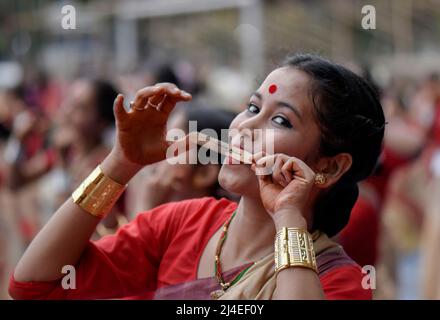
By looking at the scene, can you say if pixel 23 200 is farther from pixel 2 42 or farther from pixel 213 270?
pixel 2 42

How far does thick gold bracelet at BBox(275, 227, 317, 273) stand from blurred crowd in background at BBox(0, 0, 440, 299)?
25.8 inches

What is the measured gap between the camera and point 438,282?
18.6 ft

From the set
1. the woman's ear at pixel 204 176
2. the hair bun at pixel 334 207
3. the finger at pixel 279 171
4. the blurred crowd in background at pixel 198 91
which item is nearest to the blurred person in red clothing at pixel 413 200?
the blurred crowd in background at pixel 198 91

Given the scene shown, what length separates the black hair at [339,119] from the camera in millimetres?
2172

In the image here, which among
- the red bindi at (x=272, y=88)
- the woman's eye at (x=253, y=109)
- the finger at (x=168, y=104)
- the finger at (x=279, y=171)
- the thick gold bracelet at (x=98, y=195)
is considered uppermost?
→ the red bindi at (x=272, y=88)

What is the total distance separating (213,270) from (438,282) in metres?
3.84

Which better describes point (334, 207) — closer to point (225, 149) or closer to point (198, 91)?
point (225, 149)

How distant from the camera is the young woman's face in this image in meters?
2.13

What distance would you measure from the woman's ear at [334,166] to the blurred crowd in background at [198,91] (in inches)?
14.4

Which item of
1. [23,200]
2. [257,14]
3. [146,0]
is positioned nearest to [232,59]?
[146,0]

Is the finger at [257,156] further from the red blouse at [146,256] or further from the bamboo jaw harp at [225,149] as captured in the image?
the red blouse at [146,256]

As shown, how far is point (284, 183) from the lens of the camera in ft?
6.57
